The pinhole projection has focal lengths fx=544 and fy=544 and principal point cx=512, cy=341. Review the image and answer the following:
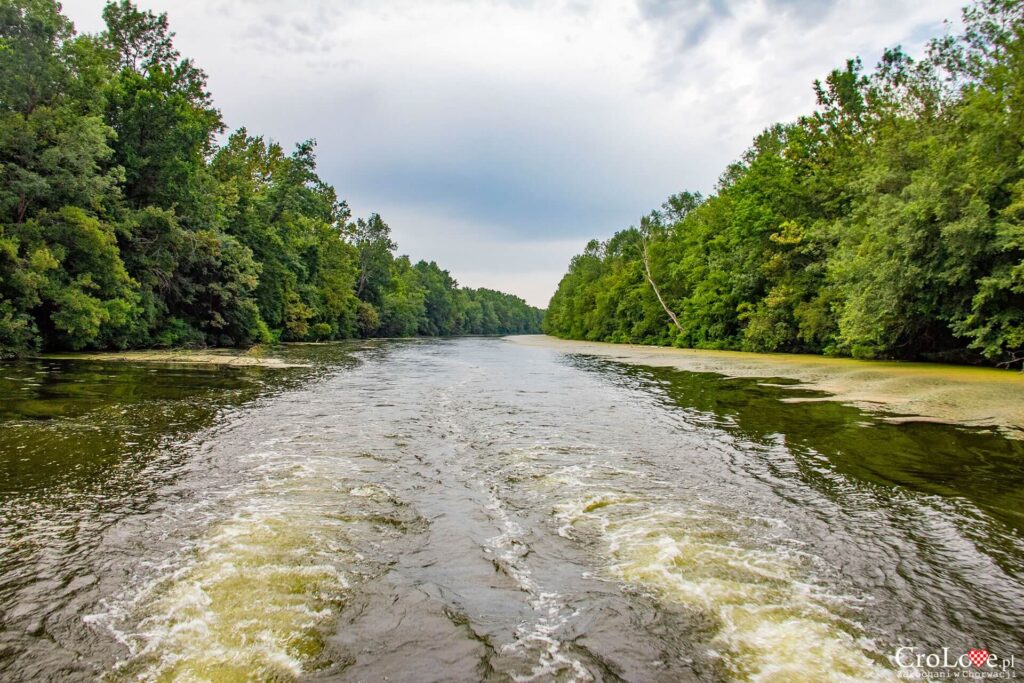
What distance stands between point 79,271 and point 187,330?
10.7 meters

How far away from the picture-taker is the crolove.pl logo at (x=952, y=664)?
3.16 m

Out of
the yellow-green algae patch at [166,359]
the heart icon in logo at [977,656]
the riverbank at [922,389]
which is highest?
the riverbank at [922,389]

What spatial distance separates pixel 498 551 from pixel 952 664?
317 centimetres

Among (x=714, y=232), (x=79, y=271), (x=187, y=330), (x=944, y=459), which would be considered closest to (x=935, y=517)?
(x=944, y=459)

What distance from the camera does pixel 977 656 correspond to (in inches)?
132

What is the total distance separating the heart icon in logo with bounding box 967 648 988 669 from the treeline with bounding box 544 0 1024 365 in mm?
19042

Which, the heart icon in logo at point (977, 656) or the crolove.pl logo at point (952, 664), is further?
the heart icon in logo at point (977, 656)

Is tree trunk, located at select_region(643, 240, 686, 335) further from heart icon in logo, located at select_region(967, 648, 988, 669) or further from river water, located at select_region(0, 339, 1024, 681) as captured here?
heart icon in logo, located at select_region(967, 648, 988, 669)

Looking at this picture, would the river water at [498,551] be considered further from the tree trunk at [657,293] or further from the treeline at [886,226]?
the tree trunk at [657,293]

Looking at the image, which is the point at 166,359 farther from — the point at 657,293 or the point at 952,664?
the point at 657,293

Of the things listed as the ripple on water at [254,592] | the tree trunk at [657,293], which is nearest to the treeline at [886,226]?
the tree trunk at [657,293]

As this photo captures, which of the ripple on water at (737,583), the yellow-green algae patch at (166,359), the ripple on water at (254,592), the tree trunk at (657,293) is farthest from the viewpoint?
the tree trunk at (657,293)

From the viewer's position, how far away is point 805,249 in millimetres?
33906

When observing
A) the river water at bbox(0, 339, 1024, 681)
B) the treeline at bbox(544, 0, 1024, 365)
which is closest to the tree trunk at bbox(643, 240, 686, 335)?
the treeline at bbox(544, 0, 1024, 365)
